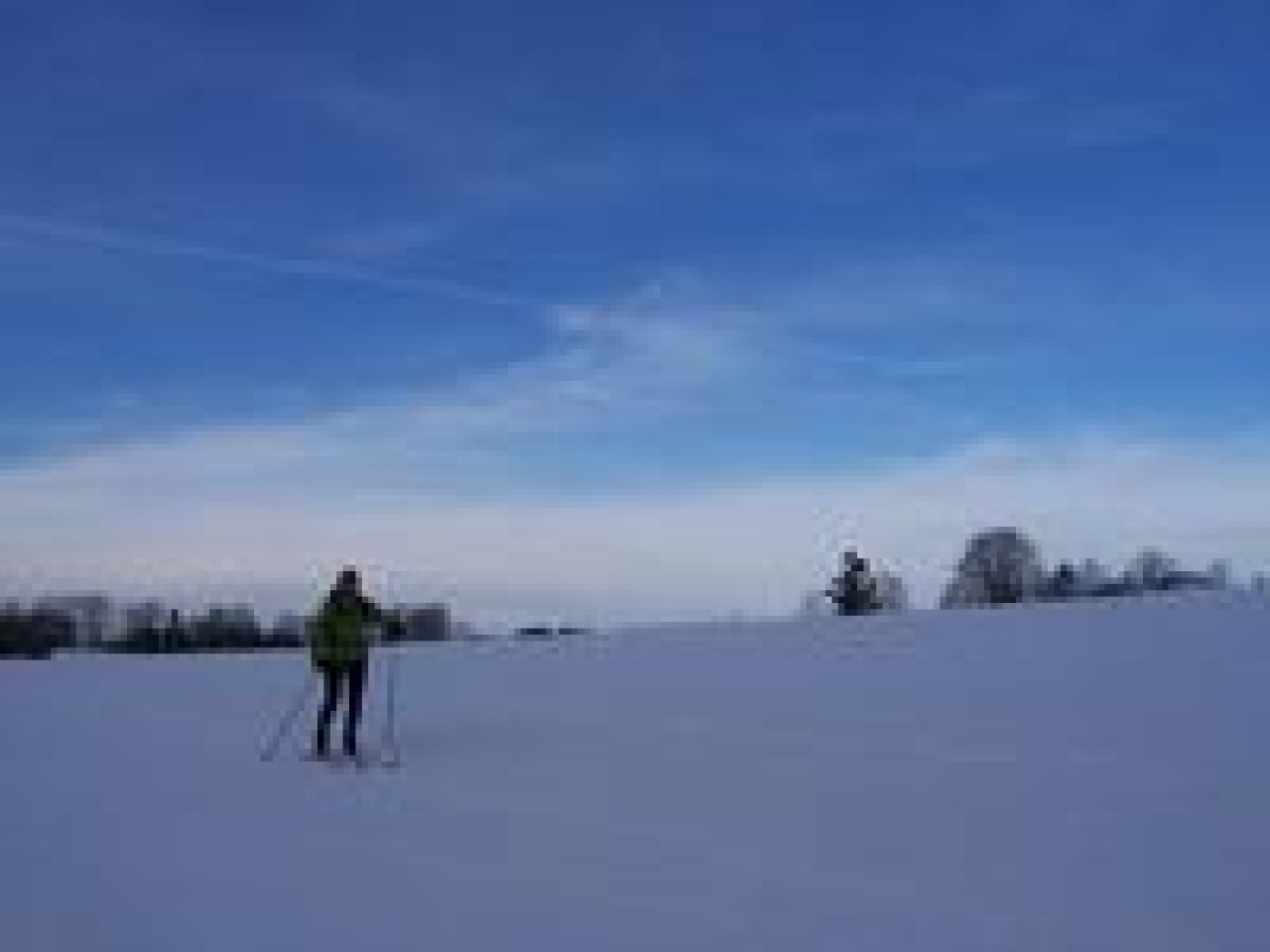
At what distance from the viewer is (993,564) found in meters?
111

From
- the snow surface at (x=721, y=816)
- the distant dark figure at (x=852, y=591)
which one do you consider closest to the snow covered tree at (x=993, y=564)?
the distant dark figure at (x=852, y=591)

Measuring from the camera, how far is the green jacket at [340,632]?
59.5 ft

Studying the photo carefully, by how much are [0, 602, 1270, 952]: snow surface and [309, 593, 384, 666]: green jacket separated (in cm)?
127

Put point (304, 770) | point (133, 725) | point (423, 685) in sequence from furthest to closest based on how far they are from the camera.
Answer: point (423, 685), point (133, 725), point (304, 770)

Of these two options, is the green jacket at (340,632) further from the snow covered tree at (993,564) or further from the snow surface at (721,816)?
the snow covered tree at (993,564)

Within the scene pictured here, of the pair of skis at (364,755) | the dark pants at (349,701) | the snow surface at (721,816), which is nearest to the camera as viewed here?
the snow surface at (721,816)

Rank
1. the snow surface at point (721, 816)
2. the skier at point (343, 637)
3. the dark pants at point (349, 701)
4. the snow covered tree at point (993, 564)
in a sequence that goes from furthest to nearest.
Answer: the snow covered tree at point (993, 564) < the skier at point (343, 637) < the dark pants at point (349, 701) < the snow surface at point (721, 816)

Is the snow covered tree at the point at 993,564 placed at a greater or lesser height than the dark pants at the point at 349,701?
greater

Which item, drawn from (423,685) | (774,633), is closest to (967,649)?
(774,633)

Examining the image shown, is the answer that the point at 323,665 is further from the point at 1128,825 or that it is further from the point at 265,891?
the point at 1128,825

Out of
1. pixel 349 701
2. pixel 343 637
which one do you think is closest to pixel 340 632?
pixel 343 637

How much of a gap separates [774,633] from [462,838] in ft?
61.2

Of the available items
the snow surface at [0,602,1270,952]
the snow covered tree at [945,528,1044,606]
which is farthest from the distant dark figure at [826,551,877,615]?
the snow surface at [0,602,1270,952]

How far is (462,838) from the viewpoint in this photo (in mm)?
11672
